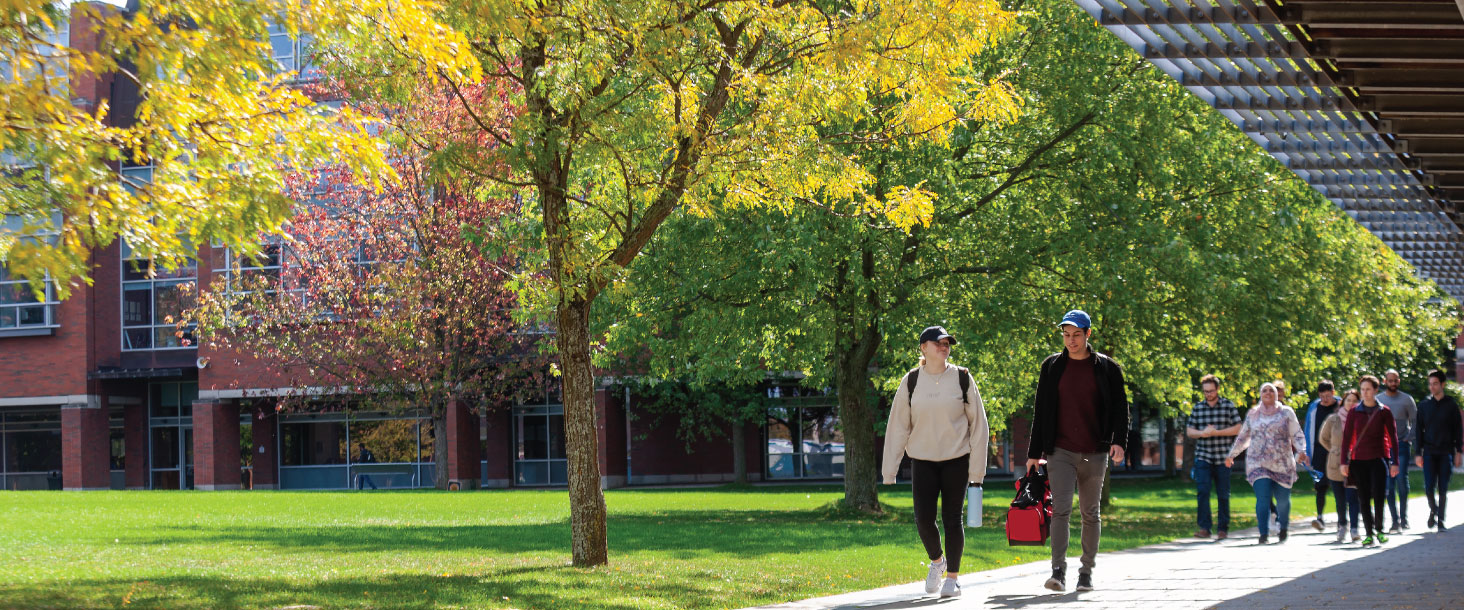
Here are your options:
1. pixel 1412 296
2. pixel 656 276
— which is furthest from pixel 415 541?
Result: pixel 1412 296

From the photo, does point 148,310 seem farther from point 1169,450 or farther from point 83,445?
point 1169,450

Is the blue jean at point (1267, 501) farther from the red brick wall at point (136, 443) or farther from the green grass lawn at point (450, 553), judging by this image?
the red brick wall at point (136, 443)

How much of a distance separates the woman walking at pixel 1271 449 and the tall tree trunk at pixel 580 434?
7.01m

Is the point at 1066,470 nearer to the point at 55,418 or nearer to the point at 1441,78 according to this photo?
the point at 1441,78

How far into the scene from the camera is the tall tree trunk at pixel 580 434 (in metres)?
11.3

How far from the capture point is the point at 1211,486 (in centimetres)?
1530

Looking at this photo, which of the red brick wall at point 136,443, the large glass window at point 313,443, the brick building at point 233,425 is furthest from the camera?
the red brick wall at point 136,443

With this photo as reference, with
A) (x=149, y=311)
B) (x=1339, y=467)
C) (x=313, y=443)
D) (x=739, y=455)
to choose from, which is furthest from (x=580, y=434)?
(x=149, y=311)

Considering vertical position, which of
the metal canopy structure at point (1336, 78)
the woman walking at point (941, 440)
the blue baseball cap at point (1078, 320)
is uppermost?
the metal canopy structure at point (1336, 78)

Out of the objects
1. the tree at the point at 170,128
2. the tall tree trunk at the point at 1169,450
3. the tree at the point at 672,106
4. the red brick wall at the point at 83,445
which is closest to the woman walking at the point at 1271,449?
the tree at the point at 672,106

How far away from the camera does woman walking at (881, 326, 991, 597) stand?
29.7 feet

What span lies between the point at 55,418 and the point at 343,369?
15660 millimetres

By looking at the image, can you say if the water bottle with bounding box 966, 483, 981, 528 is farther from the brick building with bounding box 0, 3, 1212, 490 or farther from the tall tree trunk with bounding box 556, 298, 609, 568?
the brick building with bounding box 0, 3, 1212, 490

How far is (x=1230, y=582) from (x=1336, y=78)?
4.24 meters
